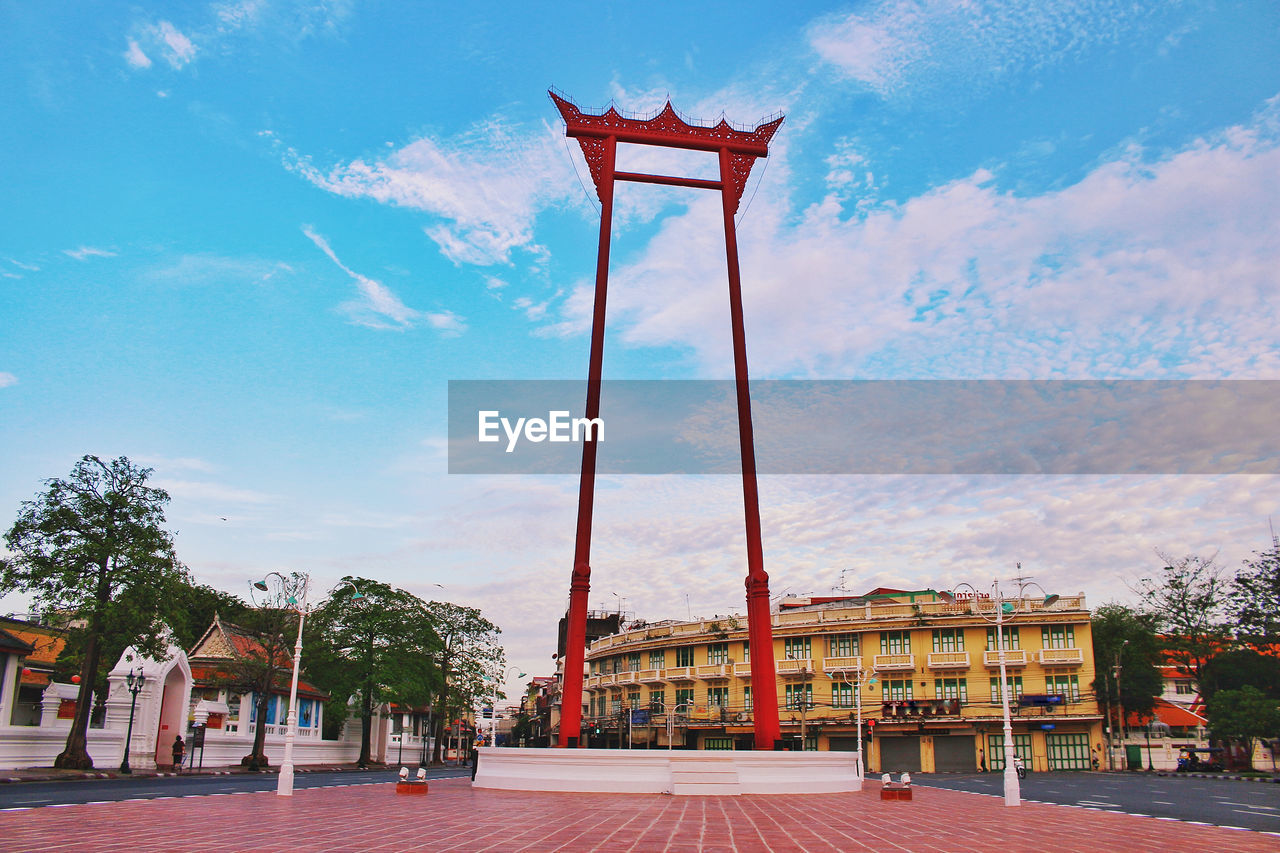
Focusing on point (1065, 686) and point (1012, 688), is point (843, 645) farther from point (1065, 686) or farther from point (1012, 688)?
point (1065, 686)

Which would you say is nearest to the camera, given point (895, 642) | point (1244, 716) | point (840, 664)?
point (1244, 716)

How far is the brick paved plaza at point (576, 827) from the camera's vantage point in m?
10.7

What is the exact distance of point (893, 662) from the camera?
56.0 m

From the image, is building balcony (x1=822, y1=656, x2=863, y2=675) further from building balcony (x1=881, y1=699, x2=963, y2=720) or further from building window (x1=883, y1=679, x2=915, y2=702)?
building balcony (x1=881, y1=699, x2=963, y2=720)

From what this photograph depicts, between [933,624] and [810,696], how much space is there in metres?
9.20

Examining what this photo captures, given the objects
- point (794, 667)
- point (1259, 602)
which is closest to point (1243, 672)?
point (1259, 602)

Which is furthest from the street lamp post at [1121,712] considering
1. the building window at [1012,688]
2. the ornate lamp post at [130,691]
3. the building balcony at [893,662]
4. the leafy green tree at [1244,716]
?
the ornate lamp post at [130,691]

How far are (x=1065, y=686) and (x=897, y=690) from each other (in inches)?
378

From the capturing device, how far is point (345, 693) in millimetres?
49500

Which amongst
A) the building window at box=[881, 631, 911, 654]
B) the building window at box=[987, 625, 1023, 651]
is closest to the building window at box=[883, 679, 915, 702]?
the building window at box=[881, 631, 911, 654]

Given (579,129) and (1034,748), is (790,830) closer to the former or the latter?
(579,129)

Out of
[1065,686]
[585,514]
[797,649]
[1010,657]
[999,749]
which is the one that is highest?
[585,514]

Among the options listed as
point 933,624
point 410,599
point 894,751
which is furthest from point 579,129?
point 894,751

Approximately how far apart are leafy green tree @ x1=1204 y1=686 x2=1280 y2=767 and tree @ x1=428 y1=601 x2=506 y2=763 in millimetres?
43010
